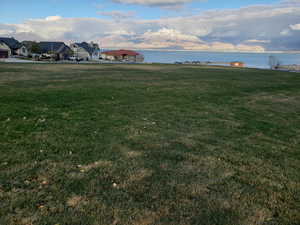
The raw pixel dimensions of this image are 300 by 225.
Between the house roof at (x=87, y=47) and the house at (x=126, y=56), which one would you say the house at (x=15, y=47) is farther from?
the house at (x=126, y=56)

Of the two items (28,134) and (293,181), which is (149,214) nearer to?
(293,181)

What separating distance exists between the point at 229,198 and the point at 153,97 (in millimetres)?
7937

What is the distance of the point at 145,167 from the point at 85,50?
276 ft

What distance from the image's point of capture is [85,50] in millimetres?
82500

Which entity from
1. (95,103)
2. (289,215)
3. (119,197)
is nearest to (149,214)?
(119,197)

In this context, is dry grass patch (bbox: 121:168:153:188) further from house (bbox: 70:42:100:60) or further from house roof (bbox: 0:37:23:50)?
house (bbox: 70:42:100:60)

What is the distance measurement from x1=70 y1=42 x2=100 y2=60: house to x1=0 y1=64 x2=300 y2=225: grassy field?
7591 cm

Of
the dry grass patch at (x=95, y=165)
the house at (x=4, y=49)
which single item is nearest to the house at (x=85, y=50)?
the house at (x=4, y=49)

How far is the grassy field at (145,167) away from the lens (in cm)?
305

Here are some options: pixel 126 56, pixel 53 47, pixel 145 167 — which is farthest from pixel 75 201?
pixel 53 47

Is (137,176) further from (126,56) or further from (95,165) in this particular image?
(126,56)

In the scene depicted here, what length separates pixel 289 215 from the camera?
3.10m

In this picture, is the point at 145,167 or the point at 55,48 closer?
the point at 145,167

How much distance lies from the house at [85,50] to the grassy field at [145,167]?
75.9m
